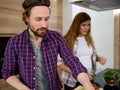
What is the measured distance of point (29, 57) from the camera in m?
1.24

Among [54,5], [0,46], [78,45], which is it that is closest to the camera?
[78,45]

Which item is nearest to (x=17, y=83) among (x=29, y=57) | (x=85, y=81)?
(x=29, y=57)

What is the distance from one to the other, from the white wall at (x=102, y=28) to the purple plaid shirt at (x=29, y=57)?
6.86 feet

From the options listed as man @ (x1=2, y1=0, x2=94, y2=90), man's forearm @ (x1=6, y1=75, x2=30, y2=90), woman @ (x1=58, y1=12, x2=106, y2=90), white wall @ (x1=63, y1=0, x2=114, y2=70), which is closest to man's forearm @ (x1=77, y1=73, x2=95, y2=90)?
man @ (x1=2, y1=0, x2=94, y2=90)

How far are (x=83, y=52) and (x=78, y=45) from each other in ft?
0.25

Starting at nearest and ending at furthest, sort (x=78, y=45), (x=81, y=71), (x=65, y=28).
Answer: (x=81, y=71) → (x=78, y=45) → (x=65, y=28)

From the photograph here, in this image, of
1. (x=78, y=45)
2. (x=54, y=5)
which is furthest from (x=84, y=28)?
(x=54, y=5)

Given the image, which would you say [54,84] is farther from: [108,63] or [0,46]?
[108,63]

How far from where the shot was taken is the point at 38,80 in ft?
4.09

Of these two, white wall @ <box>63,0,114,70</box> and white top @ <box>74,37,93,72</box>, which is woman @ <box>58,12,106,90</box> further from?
white wall @ <box>63,0,114,70</box>

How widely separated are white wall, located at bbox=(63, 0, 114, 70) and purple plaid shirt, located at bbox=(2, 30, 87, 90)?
2.09 m

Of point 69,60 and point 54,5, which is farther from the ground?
point 54,5

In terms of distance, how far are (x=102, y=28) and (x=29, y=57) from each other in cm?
241

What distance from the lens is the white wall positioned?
3338 millimetres
